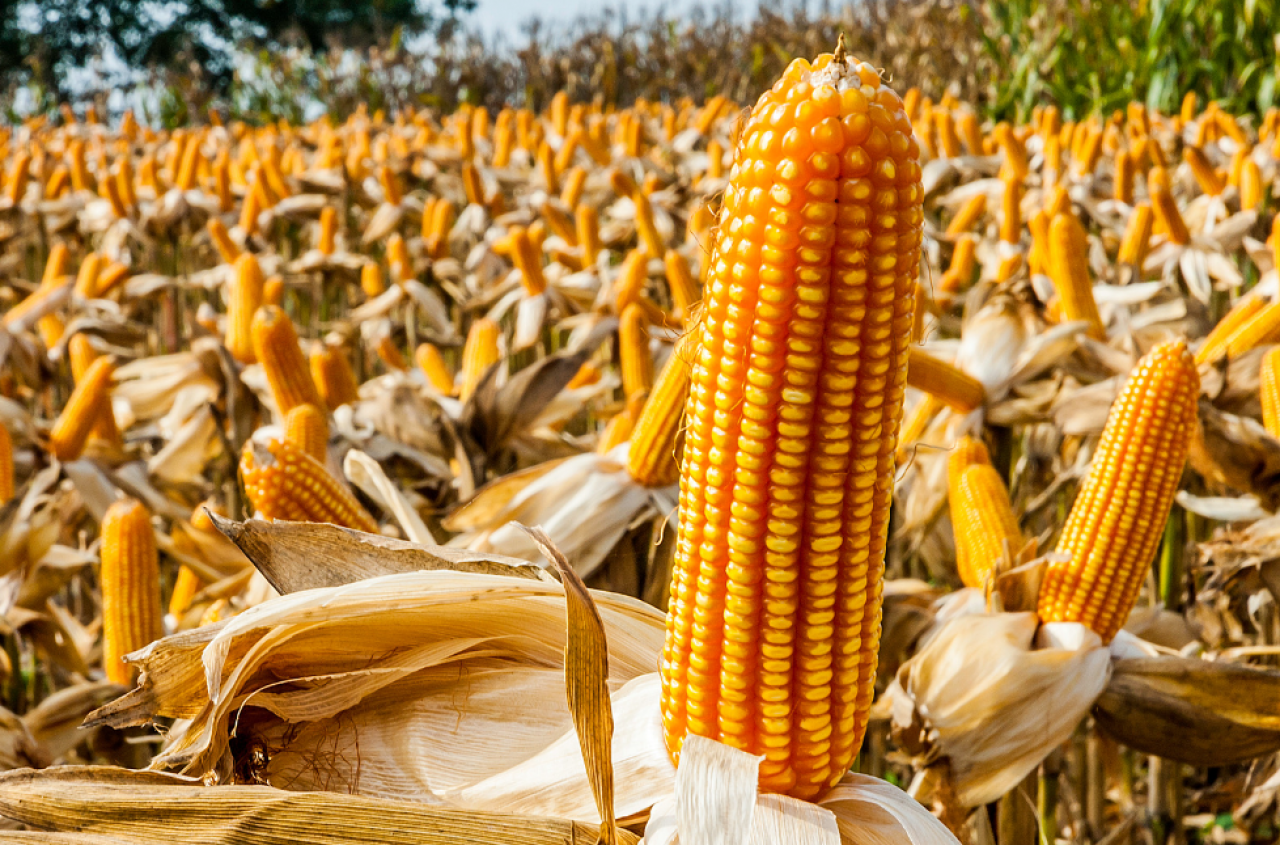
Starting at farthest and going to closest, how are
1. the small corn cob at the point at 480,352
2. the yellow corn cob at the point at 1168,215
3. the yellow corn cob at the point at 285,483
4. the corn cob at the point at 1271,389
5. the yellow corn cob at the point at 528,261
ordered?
the yellow corn cob at the point at 528,261, the yellow corn cob at the point at 1168,215, the small corn cob at the point at 480,352, the corn cob at the point at 1271,389, the yellow corn cob at the point at 285,483

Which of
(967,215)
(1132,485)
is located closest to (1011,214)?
(967,215)

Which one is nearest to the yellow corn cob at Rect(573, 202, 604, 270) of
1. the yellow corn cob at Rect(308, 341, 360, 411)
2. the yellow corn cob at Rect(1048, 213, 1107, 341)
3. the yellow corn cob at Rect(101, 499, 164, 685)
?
the yellow corn cob at Rect(308, 341, 360, 411)

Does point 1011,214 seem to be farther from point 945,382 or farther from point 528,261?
point 945,382

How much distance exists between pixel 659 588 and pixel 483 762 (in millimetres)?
1237

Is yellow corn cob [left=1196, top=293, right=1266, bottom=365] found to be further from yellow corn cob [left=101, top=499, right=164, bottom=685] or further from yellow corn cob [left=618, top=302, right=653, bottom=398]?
yellow corn cob [left=101, top=499, right=164, bottom=685]

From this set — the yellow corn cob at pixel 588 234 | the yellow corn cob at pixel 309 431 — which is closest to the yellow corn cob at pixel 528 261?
the yellow corn cob at pixel 588 234

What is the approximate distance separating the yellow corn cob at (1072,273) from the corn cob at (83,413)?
3.04m

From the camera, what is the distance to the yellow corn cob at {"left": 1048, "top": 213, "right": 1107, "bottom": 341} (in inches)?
142

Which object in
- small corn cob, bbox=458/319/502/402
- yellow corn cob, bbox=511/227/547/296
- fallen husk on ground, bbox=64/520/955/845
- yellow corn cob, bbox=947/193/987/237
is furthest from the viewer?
yellow corn cob, bbox=947/193/987/237

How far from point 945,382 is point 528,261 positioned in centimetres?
320

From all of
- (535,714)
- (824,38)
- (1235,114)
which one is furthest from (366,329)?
(824,38)

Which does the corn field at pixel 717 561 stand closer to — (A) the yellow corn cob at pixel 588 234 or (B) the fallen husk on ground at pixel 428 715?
(B) the fallen husk on ground at pixel 428 715

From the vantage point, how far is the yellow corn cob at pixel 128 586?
238cm

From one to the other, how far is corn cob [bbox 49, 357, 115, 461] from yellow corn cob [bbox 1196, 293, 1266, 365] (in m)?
3.26
